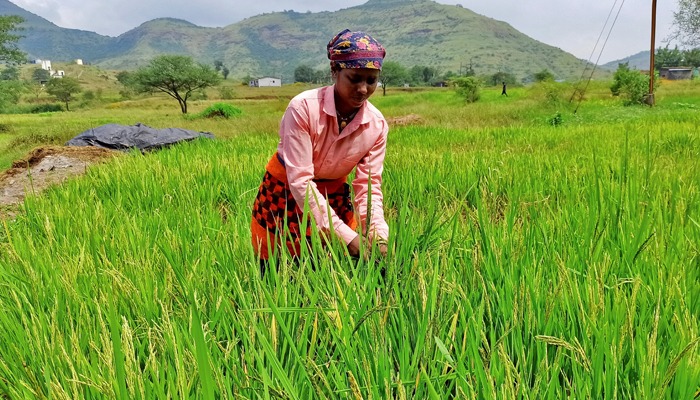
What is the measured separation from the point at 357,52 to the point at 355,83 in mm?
129

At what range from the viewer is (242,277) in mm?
1448

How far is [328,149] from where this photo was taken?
194 centimetres

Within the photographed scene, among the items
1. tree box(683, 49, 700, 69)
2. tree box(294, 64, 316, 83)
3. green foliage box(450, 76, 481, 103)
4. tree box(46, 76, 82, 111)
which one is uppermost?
tree box(294, 64, 316, 83)

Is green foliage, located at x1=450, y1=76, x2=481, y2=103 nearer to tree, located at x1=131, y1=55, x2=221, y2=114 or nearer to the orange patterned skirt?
tree, located at x1=131, y1=55, x2=221, y2=114

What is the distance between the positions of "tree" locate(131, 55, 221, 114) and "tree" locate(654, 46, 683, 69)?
125m

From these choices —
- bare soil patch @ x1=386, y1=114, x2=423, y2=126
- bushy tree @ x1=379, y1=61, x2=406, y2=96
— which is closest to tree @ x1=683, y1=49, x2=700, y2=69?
bushy tree @ x1=379, y1=61, x2=406, y2=96

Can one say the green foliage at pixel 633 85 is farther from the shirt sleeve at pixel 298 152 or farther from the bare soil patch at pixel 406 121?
the shirt sleeve at pixel 298 152

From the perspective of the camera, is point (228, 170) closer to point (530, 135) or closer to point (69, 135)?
point (530, 135)

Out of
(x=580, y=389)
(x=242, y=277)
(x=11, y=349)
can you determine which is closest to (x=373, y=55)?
(x=242, y=277)

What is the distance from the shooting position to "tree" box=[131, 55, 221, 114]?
4075cm

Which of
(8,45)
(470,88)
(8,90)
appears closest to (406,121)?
(470,88)

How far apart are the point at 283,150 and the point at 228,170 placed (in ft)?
8.03

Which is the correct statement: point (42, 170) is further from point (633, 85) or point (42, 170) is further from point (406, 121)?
point (633, 85)

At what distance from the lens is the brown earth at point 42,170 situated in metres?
5.00
